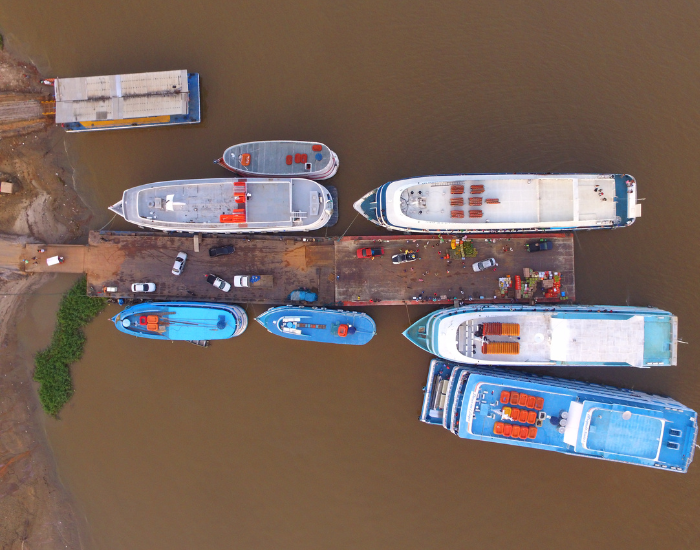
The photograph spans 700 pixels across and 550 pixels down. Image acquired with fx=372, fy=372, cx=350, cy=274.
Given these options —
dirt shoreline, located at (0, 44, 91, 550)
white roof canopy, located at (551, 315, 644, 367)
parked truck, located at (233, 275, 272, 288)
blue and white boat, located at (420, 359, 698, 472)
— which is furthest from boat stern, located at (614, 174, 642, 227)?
dirt shoreline, located at (0, 44, 91, 550)

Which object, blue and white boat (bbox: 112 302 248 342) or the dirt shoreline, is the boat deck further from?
the dirt shoreline

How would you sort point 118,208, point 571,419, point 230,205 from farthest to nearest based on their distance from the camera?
point 118,208 < point 230,205 < point 571,419

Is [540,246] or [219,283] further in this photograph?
[219,283]

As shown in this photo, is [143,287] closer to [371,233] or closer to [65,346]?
[65,346]

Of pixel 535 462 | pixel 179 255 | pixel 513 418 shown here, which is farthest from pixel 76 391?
pixel 535 462

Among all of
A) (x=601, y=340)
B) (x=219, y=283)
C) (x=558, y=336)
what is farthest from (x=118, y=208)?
(x=601, y=340)

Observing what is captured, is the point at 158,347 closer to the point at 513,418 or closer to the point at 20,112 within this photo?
the point at 20,112

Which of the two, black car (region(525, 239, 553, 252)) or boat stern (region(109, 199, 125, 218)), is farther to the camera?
boat stern (region(109, 199, 125, 218))
